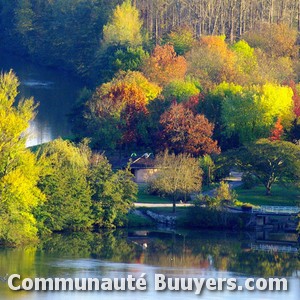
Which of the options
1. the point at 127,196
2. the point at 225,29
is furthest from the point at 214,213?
the point at 225,29

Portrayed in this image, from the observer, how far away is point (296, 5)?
14762 centimetres

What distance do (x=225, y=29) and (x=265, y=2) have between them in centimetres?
552

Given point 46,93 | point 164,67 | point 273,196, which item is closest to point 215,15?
point 46,93

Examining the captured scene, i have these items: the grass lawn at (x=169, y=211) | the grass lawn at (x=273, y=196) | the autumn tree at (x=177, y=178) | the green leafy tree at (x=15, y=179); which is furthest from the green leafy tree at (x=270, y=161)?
the green leafy tree at (x=15, y=179)

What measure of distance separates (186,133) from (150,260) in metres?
23.7

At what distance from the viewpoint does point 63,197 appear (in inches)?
2901

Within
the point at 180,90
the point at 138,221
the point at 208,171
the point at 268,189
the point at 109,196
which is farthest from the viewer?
the point at 180,90

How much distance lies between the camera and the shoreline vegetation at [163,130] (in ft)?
238

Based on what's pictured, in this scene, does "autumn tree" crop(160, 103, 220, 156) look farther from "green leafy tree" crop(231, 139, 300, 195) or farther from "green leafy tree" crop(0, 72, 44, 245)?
"green leafy tree" crop(0, 72, 44, 245)

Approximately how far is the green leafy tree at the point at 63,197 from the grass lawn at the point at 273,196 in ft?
33.6

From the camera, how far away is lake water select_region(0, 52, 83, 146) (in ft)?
352

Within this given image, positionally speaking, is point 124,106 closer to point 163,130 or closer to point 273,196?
point 163,130

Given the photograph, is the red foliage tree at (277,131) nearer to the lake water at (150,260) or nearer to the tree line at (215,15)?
the lake water at (150,260)

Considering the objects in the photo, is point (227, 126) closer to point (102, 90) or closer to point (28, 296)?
point (102, 90)
